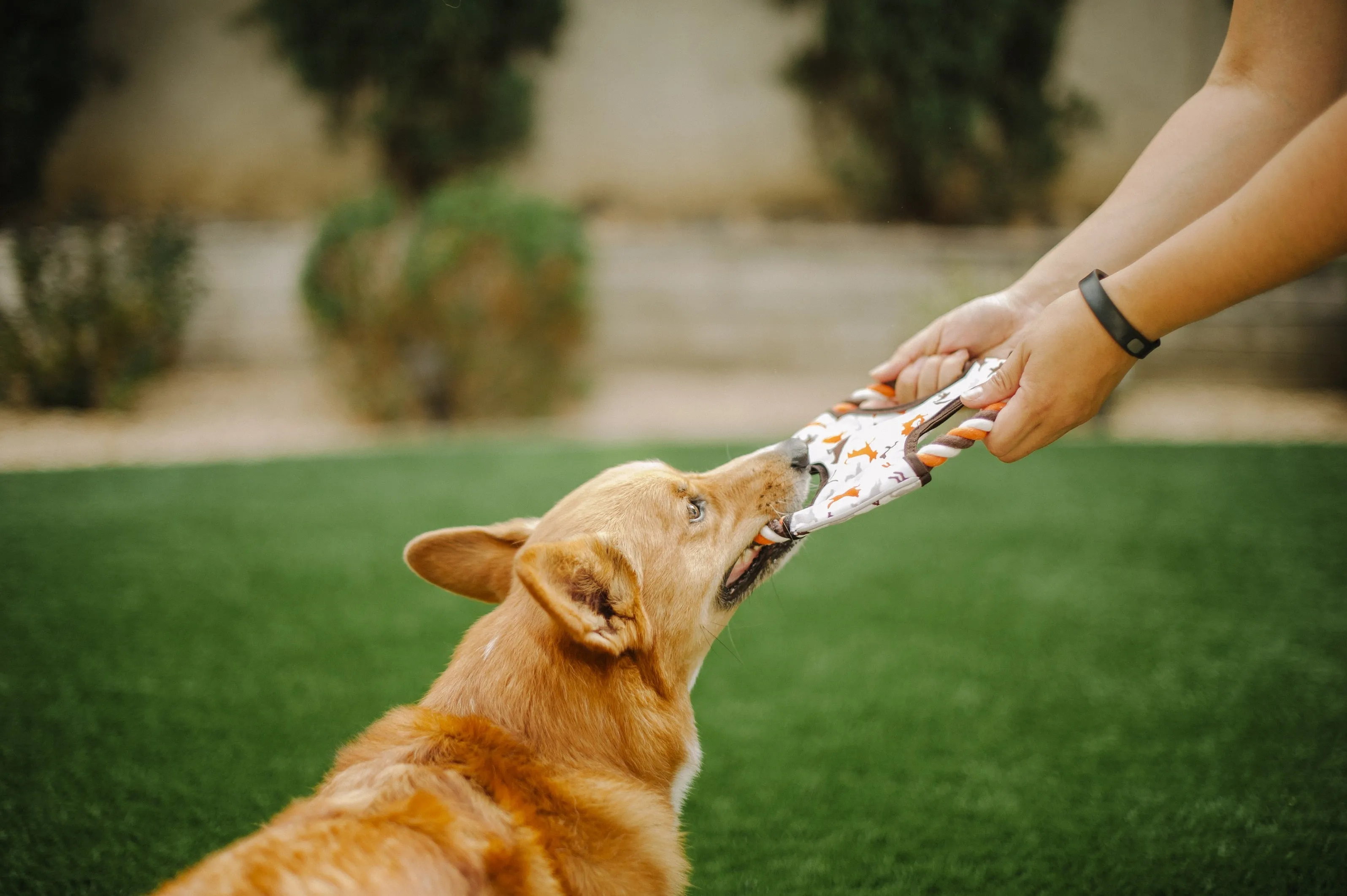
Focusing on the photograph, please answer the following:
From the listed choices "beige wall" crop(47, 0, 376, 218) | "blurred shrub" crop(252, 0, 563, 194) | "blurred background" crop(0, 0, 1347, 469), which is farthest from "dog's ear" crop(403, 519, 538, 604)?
"beige wall" crop(47, 0, 376, 218)

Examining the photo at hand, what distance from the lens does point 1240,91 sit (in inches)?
82.4

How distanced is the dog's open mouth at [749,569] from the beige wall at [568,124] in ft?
33.7

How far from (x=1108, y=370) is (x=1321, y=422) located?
342 inches

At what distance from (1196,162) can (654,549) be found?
1687mm

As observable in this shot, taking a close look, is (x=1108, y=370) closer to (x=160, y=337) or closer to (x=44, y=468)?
(x=44, y=468)

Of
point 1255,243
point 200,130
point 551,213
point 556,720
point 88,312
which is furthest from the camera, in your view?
point 200,130

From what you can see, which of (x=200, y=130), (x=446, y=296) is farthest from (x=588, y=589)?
(x=200, y=130)

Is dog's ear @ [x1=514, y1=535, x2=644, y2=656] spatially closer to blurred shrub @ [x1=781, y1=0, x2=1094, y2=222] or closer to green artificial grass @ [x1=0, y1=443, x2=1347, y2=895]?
green artificial grass @ [x1=0, y1=443, x2=1347, y2=895]

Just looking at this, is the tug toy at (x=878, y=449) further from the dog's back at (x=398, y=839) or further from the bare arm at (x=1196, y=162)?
the dog's back at (x=398, y=839)

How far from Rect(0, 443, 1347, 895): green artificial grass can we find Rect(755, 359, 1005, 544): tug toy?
1125mm

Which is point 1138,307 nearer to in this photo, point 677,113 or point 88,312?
point 88,312

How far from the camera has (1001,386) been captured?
1939 millimetres

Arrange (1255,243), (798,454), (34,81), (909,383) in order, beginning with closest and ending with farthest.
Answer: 1. (1255,243)
2. (909,383)
3. (798,454)
4. (34,81)

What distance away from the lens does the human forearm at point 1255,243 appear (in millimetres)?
1503
